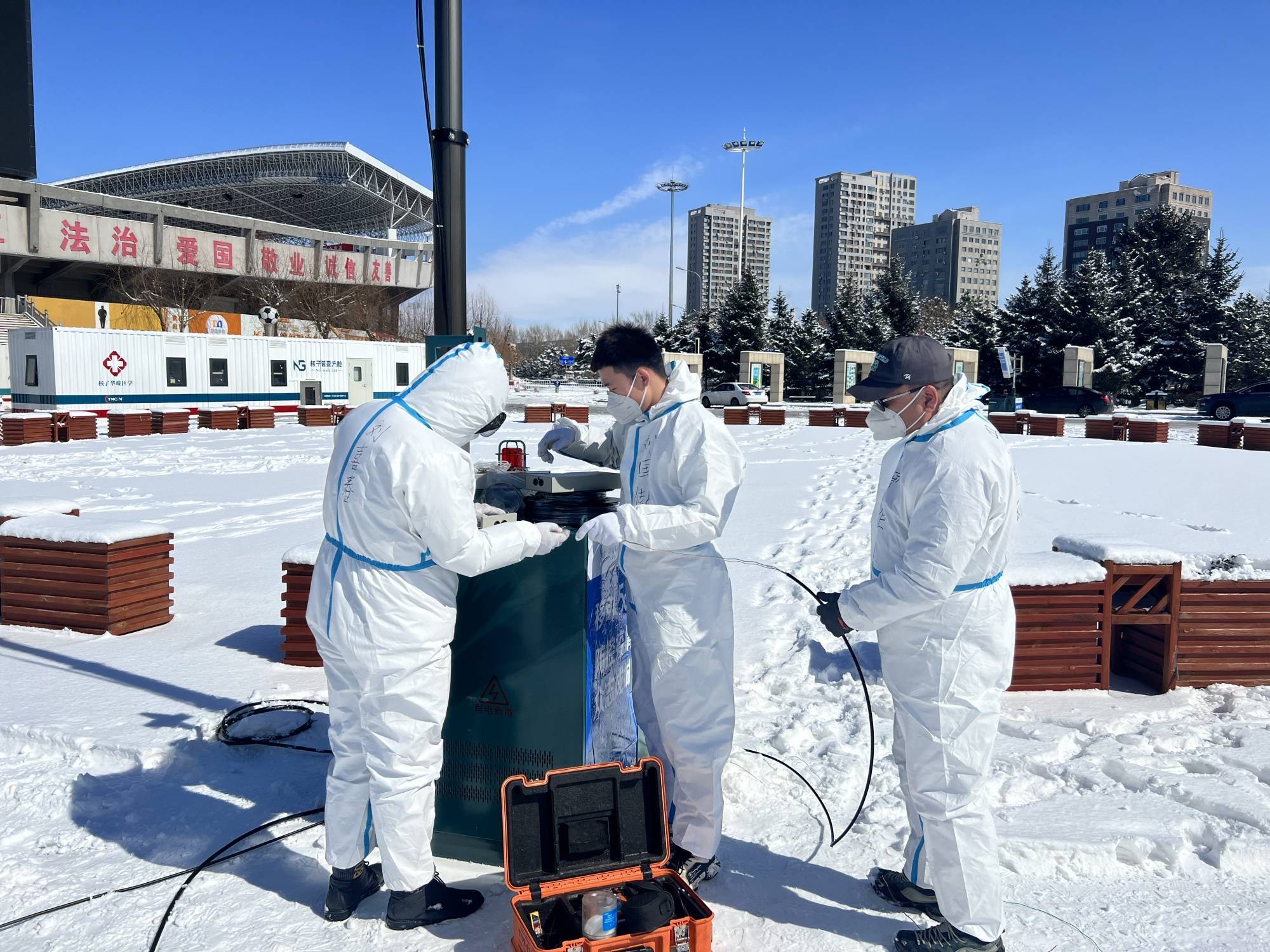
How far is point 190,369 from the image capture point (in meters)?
26.4

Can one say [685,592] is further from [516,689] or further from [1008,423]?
[1008,423]

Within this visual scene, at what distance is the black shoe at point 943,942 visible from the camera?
2.45 m

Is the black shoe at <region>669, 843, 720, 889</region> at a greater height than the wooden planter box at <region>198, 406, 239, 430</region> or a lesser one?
lesser

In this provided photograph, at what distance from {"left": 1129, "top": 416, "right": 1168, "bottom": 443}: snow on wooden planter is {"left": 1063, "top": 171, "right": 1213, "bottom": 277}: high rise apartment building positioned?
101260mm

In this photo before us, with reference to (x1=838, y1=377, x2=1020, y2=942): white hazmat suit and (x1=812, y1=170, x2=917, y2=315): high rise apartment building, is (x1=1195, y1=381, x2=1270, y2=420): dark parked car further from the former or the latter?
(x1=812, y1=170, x2=917, y2=315): high rise apartment building

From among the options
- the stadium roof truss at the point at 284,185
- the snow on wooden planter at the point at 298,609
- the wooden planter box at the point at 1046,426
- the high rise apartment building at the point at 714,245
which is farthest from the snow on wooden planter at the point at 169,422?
the high rise apartment building at the point at 714,245

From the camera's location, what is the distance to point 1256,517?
9500mm

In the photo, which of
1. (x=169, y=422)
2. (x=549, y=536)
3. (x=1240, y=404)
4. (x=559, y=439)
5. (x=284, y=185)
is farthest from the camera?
(x=284, y=185)

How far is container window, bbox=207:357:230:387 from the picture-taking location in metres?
27.0

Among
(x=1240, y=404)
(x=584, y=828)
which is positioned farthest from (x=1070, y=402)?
(x=584, y=828)

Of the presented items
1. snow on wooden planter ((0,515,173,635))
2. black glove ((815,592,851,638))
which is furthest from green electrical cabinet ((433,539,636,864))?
snow on wooden planter ((0,515,173,635))

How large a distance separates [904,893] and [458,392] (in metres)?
2.22

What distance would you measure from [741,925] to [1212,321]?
4549cm

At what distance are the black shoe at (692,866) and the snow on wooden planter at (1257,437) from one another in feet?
Answer: 65.6
